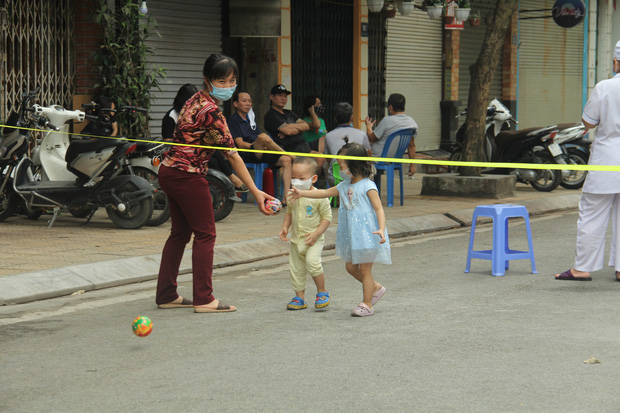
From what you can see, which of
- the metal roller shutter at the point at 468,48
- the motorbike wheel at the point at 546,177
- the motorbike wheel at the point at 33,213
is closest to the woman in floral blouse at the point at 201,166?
the motorbike wheel at the point at 33,213

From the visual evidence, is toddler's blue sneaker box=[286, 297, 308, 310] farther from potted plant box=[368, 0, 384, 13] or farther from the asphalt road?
potted plant box=[368, 0, 384, 13]

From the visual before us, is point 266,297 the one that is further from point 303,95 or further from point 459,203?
point 303,95

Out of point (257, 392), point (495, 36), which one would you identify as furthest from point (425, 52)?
point (257, 392)

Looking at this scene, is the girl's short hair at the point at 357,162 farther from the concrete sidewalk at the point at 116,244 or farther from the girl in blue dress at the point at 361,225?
the concrete sidewalk at the point at 116,244

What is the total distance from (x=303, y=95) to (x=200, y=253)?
10385mm

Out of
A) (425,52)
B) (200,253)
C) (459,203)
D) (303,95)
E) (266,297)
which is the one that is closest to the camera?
(200,253)

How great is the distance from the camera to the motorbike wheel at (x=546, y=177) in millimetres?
15055

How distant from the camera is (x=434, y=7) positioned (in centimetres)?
1741

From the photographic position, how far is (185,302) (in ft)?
22.6

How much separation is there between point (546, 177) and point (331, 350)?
10381 millimetres

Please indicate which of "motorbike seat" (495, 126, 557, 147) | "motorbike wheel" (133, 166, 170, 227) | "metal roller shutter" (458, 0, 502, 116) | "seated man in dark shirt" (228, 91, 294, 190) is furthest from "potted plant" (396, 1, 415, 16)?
"motorbike wheel" (133, 166, 170, 227)

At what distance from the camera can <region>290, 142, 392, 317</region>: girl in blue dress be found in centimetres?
649

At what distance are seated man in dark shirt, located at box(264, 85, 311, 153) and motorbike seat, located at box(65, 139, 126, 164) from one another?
2.91 m

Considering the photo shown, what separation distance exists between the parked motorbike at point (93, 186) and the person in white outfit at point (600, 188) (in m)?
4.28
